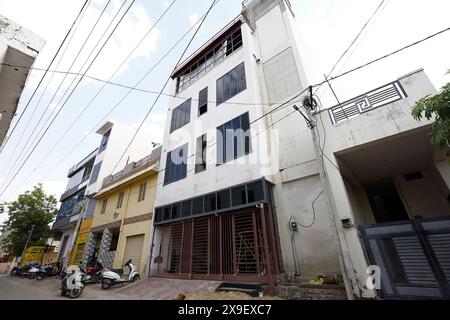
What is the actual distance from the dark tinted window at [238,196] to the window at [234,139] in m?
1.69

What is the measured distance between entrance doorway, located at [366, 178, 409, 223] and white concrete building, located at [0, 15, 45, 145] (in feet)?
43.3

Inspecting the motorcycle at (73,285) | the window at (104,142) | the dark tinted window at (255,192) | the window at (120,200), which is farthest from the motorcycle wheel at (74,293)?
the window at (104,142)

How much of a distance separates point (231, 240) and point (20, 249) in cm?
3009

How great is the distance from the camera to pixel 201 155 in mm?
12320

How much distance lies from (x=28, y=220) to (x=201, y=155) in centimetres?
2697

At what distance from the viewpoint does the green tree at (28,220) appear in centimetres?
2486

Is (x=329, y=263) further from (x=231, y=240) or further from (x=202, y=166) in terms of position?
(x=202, y=166)

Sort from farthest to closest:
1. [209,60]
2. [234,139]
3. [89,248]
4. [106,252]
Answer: [89,248] < [106,252] < [209,60] < [234,139]

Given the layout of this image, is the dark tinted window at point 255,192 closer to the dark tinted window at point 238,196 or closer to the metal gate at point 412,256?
the dark tinted window at point 238,196

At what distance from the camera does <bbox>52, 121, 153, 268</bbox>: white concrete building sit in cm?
2111

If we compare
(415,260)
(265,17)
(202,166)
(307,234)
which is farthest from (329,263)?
(265,17)

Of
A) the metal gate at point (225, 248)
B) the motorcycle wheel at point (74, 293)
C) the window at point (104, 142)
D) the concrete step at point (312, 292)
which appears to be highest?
the window at point (104, 142)

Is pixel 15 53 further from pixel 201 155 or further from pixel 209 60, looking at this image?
pixel 209 60

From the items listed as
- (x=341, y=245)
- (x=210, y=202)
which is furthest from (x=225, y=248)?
(x=341, y=245)
